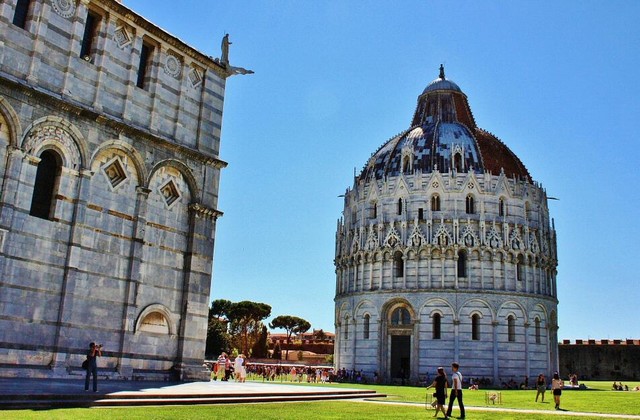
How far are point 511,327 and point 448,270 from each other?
785cm

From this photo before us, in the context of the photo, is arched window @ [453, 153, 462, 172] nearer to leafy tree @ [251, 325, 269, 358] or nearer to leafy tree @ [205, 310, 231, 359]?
leafy tree @ [205, 310, 231, 359]

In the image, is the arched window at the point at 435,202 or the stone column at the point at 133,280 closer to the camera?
the stone column at the point at 133,280

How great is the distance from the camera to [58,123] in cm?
1992

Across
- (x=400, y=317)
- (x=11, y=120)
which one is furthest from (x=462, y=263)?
(x=11, y=120)

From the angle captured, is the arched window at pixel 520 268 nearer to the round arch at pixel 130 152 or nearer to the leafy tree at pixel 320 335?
the round arch at pixel 130 152

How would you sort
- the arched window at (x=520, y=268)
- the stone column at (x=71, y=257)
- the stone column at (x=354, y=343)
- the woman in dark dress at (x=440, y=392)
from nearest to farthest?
1. the woman in dark dress at (x=440, y=392)
2. the stone column at (x=71, y=257)
3. the arched window at (x=520, y=268)
4. the stone column at (x=354, y=343)

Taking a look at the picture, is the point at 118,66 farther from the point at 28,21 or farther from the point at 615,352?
the point at 615,352

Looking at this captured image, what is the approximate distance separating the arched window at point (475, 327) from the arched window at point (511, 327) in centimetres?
297

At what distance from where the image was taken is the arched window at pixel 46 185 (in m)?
19.4

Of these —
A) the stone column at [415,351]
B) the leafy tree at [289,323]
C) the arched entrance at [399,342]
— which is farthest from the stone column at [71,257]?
the leafy tree at [289,323]

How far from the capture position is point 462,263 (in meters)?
56.1

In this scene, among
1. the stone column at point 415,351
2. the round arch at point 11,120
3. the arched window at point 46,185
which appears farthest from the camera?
the stone column at point 415,351

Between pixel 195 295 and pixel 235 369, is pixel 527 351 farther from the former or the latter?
pixel 195 295

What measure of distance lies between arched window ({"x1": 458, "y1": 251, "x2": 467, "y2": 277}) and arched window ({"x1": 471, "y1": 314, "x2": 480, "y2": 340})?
3.87 metres
